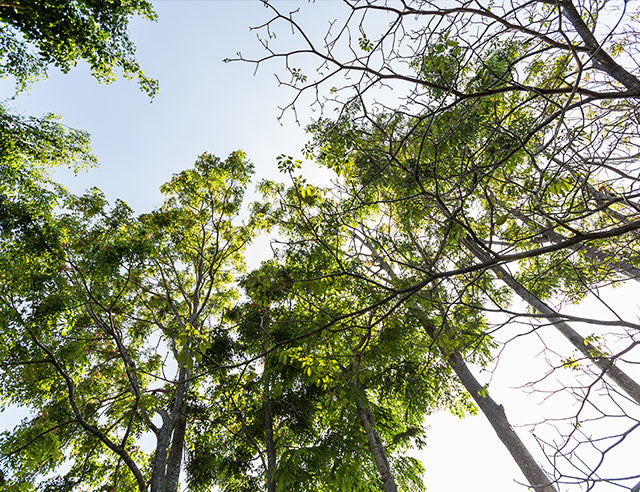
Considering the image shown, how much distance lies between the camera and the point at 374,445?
580cm

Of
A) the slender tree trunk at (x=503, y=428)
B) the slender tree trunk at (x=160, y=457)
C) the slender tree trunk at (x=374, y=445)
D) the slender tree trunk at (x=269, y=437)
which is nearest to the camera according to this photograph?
the slender tree trunk at (x=160, y=457)

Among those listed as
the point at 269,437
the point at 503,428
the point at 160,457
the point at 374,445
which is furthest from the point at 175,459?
the point at 503,428

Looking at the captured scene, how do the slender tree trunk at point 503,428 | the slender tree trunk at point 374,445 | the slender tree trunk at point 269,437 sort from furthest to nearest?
the slender tree trunk at point 269,437, the slender tree trunk at point 374,445, the slender tree trunk at point 503,428

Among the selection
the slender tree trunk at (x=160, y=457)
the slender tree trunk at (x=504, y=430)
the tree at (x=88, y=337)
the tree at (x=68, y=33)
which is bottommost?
the slender tree trunk at (x=504, y=430)

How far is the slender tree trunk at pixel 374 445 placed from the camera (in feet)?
17.9

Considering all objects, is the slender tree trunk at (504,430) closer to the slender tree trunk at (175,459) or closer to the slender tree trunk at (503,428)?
the slender tree trunk at (503,428)

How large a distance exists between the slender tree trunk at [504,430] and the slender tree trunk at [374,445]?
1892 mm

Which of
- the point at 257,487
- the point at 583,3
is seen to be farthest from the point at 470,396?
the point at 583,3

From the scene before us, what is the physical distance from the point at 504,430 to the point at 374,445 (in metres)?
2.47

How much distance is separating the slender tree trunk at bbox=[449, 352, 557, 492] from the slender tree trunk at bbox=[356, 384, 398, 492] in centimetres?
189

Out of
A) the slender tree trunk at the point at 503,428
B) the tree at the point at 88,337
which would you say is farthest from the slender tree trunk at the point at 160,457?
the slender tree trunk at the point at 503,428

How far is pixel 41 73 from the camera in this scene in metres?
6.30

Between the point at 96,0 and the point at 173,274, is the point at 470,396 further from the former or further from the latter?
the point at 96,0

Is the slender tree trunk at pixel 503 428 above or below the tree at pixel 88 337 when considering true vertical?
below
